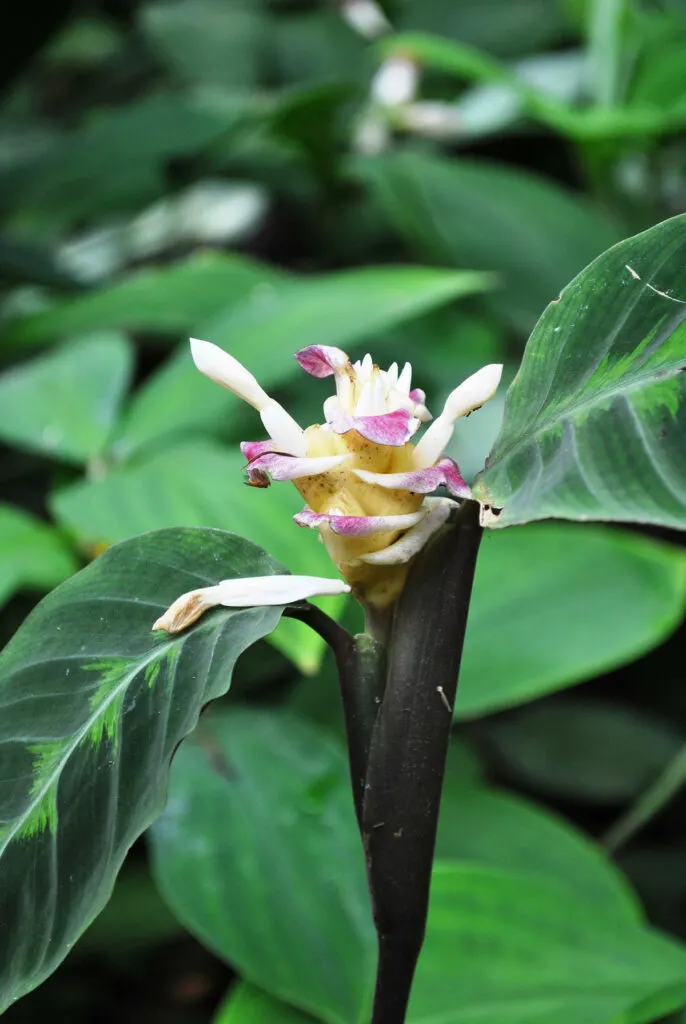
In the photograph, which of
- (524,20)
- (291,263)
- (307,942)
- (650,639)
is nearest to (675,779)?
(650,639)

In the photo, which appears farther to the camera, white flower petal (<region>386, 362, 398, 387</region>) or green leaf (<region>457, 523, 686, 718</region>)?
green leaf (<region>457, 523, 686, 718</region>)

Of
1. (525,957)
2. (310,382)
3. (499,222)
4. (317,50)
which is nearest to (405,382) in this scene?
(525,957)

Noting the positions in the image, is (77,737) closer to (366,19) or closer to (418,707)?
(418,707)

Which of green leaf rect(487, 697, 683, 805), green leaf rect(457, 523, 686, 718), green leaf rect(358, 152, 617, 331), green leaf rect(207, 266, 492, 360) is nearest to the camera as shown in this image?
green leaf rect(457, 523, 686, 718)

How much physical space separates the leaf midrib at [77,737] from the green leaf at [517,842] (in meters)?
0.53

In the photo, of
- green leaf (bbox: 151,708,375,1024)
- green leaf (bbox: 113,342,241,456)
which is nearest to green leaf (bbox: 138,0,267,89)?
green leaf (bbox: 113,342,241,456)

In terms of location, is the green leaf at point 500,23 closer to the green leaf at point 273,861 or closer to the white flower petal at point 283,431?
the green leaf at point 273,861

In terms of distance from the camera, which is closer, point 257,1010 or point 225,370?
point 225,370

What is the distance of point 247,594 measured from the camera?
0.29m

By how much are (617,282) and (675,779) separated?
2.21ft

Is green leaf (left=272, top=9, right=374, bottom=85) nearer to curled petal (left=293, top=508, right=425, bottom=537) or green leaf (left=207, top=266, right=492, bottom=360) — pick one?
green leaf (left=207, top=266, right=492, bottom=360)

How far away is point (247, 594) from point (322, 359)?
0.08 meters

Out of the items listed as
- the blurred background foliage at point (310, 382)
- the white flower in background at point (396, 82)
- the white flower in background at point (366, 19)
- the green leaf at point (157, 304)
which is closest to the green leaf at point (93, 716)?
Answer: the blurred background foliage at point (310, 382)

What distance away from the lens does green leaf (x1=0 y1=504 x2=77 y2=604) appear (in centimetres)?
72
